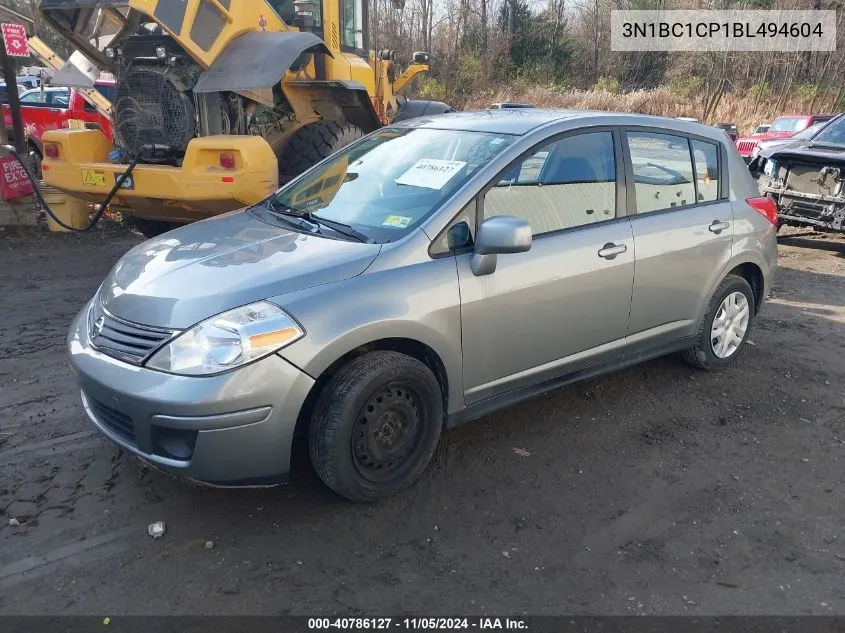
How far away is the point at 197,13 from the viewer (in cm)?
612

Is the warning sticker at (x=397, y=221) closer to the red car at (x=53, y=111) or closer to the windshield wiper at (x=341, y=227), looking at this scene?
the windshield wiper at (x=341, y=227)

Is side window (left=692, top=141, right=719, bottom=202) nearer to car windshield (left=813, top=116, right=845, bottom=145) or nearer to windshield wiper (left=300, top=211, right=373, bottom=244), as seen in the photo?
windshield wiper (left=300, top=211, right=373, bottom=244)

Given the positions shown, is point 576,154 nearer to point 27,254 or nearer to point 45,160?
point 45,160

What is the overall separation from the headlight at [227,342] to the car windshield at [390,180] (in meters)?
0.72

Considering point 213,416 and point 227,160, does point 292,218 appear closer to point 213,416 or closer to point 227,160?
point 213,416

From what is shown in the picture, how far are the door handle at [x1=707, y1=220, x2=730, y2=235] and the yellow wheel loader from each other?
382cm

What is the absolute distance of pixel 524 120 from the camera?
3875mm

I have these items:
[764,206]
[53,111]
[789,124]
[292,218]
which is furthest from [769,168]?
[53,111]

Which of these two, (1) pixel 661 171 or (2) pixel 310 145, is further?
(2) pixel 310 145

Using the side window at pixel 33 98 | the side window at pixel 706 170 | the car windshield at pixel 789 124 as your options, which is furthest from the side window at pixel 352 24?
the car windshield at pixel 789 124

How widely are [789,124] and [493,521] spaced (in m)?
15.7

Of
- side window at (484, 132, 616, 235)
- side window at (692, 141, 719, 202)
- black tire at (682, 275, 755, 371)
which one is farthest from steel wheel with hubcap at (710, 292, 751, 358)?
side window at (484, 132, 616, 235)

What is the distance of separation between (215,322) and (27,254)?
591 centimetres

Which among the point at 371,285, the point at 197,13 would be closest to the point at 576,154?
the point at 371,285
